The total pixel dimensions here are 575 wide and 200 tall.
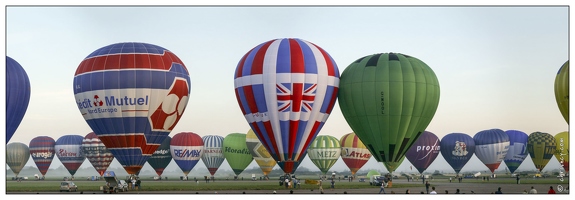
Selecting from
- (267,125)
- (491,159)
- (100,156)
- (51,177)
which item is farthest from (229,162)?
(51,177)

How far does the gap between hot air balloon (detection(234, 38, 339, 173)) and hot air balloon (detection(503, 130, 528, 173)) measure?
3010 centimetres

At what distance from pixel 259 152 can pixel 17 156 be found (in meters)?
26.9

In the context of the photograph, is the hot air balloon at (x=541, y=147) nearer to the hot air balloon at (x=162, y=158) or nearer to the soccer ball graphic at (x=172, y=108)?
the hot air balloon at (x=162, y=158)

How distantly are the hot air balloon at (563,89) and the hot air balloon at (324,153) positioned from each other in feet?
98.2

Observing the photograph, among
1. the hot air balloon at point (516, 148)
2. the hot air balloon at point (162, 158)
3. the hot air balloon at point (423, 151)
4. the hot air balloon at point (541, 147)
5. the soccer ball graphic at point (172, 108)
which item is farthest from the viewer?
the hot air balloon at point (516, 148)

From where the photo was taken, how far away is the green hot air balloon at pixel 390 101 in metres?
35.8

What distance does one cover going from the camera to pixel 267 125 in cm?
3650

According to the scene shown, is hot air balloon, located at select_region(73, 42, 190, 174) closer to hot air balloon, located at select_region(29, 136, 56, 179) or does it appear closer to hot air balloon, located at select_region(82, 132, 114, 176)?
hot air balloon, located at select_region(82, 132, 114, 176)

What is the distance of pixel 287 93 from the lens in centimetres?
3584

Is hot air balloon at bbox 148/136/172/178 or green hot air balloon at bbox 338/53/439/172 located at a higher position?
green hot air balloon at bbox 338/53/439/172

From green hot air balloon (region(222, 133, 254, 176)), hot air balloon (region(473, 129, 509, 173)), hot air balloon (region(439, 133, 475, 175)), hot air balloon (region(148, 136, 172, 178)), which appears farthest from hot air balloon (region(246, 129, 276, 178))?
hot air balloon (region(473, 129, 509, 173))

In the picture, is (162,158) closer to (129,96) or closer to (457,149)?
(457,149)

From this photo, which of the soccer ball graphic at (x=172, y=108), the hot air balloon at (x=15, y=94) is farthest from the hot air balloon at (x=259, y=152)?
the hot air balloon at (x=15, y=94)

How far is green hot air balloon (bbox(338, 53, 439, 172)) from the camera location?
35.8 meters
